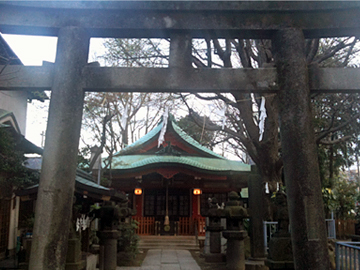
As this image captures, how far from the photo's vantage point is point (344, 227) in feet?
65.9

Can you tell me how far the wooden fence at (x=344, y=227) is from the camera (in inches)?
781

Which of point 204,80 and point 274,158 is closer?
point 204,80

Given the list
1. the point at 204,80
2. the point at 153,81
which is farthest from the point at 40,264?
the point at 204,80

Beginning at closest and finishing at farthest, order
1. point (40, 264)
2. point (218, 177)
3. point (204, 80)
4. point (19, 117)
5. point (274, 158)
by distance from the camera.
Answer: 1. point (40, 264)
2. point (204, 80)
3. point (274, 158)
4. point (19, 117)
5. point (218, 177)

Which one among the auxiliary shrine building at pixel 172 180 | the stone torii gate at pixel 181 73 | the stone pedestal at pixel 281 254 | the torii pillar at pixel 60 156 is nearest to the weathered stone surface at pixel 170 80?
the stone torii gate at pixel 181 73

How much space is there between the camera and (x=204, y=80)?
5730mm

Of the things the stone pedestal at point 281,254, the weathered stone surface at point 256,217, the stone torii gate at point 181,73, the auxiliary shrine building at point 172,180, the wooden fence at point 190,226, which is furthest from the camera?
the wooden fence at point 190,226

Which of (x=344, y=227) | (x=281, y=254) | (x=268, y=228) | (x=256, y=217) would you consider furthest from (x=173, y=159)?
(x=281, y=254)

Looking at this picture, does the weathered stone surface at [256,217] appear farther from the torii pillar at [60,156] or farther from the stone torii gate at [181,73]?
the torii pillar at [60,156]

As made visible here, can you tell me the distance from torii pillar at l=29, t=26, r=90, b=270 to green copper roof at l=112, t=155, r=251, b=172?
453 inches

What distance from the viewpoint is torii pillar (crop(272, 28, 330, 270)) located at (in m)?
5.21

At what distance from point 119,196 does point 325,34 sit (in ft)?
24.9

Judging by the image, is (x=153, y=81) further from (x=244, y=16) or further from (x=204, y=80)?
(x=244, y=16)

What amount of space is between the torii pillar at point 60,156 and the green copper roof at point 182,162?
37.8ft
